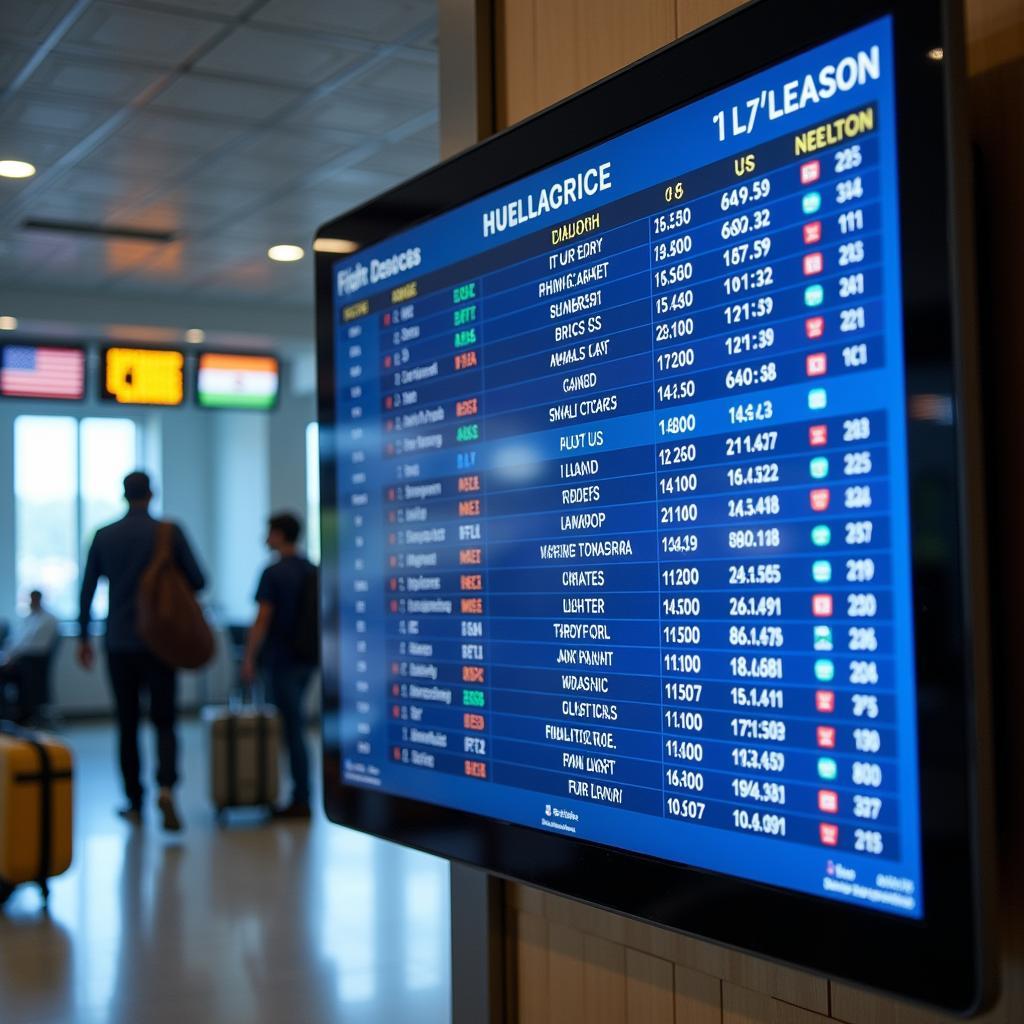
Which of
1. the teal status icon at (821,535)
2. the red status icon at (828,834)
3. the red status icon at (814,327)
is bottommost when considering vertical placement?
the red status icon at (828,834)

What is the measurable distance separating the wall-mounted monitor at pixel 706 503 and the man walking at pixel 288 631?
4.63 metres

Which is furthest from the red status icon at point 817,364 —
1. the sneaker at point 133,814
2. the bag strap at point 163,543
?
the sneaker at point 133,814

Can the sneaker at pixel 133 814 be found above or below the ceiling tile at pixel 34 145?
below

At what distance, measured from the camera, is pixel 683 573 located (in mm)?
1569

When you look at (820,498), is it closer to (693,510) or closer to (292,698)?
(693,510)

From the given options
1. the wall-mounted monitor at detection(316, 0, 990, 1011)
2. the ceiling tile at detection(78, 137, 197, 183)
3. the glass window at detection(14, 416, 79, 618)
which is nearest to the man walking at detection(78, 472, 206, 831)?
the ceiling tile at detection(78, 137, 197, 183)

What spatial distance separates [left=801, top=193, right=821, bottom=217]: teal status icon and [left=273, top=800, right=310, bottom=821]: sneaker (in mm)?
6074

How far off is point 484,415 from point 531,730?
48cm

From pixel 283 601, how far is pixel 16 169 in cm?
256

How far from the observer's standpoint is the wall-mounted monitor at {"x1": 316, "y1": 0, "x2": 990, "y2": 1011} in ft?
4.08

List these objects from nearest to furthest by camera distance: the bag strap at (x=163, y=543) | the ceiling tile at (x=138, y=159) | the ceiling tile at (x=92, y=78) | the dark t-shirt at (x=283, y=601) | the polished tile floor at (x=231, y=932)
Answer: the polished tile floor at (x=231, y=932), the ceiling tile at (x=92, y=78), the ceiling tile at (x=138, y=159), the bag strap at (x=163, y=543), the dark t-shirt at (x=283, y=601)

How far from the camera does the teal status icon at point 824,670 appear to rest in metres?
1.35

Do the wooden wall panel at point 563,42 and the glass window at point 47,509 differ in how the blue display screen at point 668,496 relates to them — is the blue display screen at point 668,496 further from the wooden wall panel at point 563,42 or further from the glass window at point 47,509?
the glass window at point 47,509

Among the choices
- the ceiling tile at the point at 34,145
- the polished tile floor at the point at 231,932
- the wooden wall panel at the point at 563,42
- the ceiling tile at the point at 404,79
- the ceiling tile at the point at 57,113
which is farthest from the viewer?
the ceiling tile at the point at 34,145
